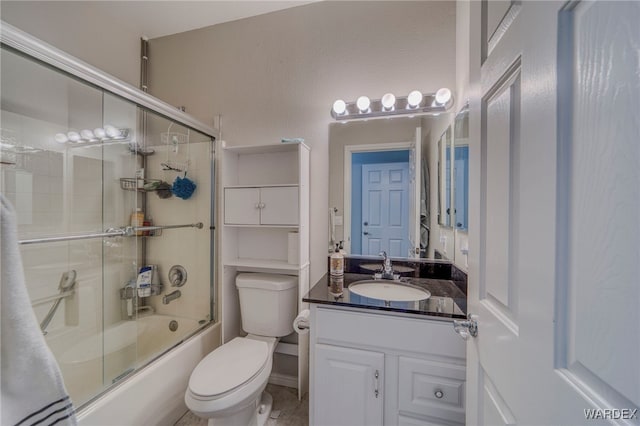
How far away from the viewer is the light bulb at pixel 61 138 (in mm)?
1414

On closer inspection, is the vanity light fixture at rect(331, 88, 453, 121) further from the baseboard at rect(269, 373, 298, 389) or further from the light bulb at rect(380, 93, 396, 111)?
the baseboard at rect(269, 373, 298, 389)

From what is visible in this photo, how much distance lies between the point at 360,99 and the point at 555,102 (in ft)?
4.13

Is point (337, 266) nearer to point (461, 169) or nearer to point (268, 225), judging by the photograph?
point (268, 225)

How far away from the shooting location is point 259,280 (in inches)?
64.1

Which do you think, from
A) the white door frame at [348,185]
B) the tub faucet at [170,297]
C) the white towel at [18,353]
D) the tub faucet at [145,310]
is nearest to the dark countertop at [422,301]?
the white door frame at [348,185]

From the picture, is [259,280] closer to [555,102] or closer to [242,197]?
[242,197]

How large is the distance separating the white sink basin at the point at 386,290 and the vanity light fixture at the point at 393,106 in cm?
99

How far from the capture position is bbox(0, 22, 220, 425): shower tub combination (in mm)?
1212

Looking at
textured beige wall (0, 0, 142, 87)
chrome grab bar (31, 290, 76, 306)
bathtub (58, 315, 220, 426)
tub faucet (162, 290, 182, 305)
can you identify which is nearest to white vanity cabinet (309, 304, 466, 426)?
bathtub (58, 315, 220, 426)

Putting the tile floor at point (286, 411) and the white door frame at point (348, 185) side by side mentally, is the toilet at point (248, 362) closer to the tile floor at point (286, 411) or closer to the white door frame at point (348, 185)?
the tile floor at point (286, 411)

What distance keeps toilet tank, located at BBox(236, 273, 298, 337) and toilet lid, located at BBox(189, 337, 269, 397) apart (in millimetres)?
130

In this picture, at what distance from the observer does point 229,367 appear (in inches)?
50.0

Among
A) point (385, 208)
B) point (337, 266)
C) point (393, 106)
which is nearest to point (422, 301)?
point (337, 266)

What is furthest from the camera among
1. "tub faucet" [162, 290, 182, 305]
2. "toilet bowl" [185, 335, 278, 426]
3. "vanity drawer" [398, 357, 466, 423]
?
"tub faucet" [162, 290, 182, 305]
